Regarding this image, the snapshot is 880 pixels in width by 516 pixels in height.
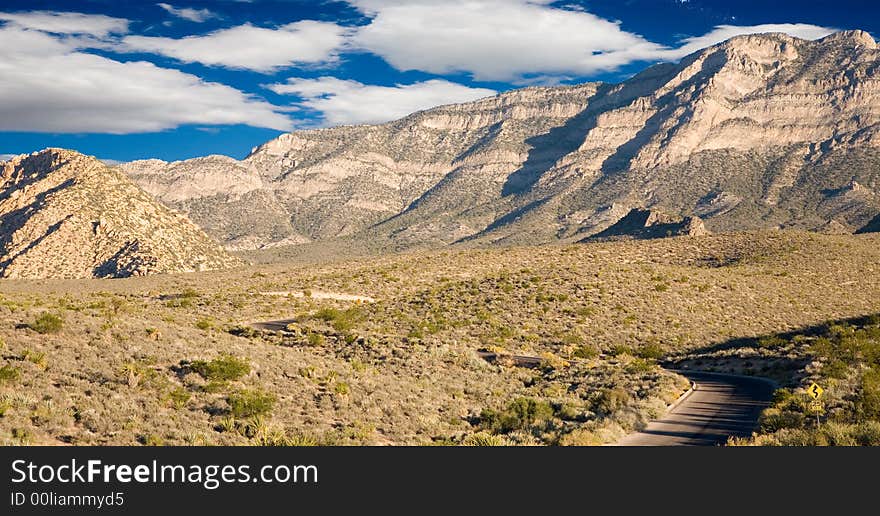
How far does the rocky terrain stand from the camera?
9212 cm

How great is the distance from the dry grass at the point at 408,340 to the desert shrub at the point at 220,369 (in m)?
0.26

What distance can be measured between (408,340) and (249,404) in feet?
61.5

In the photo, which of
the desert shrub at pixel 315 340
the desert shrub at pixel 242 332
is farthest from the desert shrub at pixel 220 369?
the desert shrub at pixel 242 332

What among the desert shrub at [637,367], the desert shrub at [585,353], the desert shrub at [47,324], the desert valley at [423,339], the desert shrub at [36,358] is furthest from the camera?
the desert shrub at [585,353]

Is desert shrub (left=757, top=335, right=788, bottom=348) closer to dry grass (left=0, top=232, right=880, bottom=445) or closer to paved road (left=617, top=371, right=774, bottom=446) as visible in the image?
dry grass (left=0, top=232, right=880, bottom=445)

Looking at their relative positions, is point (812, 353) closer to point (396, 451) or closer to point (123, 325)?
point (396, 451)

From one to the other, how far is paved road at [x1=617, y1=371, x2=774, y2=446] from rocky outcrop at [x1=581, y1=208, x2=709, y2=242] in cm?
8818

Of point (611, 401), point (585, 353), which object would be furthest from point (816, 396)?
point (585, 353)

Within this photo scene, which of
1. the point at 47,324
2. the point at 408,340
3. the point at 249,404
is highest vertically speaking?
the point at 47,324

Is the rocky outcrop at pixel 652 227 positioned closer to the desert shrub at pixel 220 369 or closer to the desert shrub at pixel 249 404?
the desert shrub at pixel 220 369

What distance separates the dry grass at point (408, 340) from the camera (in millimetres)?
18078

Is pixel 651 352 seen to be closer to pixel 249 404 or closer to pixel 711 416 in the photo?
pixel 711 416

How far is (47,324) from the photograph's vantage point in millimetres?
22844

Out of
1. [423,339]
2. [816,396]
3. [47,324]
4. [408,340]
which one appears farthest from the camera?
[423,339]
